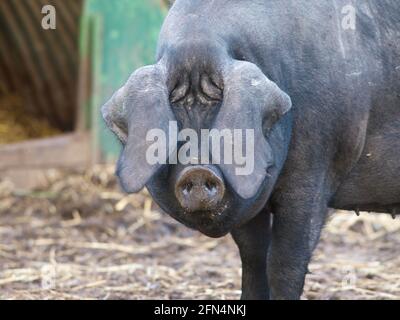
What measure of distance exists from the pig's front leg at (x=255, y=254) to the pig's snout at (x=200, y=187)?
39.5 inches

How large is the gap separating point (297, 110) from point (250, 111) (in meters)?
0.54

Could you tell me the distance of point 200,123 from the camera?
3643 millimetres

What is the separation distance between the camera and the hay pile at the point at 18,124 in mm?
9234

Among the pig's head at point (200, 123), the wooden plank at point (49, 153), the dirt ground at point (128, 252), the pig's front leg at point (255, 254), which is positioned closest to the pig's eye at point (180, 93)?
the pig's head at point (200, 123)

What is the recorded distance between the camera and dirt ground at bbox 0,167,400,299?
5543 millimetres

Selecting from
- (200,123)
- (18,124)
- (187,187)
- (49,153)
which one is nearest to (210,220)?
(187,187)

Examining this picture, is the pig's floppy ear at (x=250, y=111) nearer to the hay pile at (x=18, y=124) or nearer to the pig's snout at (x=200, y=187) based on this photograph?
the pig's snout at (x=200, y=187)

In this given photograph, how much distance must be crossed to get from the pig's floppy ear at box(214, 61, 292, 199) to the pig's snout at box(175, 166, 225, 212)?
0.05m

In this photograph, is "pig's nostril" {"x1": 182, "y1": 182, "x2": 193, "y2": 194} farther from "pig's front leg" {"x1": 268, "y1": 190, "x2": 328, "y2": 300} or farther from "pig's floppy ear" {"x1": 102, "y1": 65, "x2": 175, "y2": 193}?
"pig's front leg" {"x1": 268, "y1": 190, "x2": 328, "y2": 300}

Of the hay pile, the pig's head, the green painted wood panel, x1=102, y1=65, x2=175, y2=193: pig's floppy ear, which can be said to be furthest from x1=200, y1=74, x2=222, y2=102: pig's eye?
the hay pile

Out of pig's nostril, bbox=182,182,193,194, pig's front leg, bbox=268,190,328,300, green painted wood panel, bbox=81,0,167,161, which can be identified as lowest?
pig's front leg, bbox=268,190,328,300

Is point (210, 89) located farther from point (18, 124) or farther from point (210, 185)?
point (18, 124)
